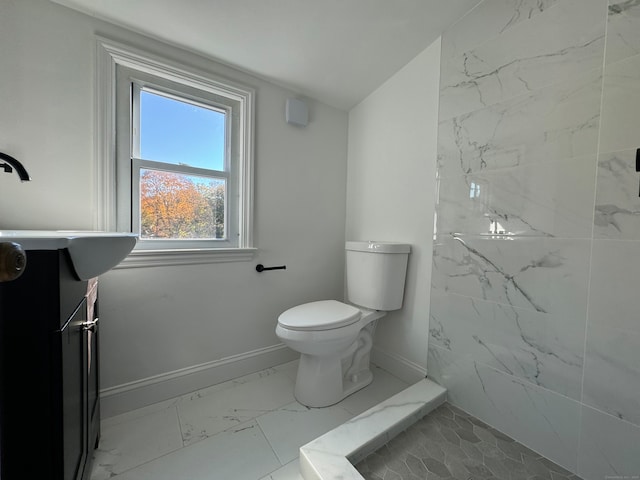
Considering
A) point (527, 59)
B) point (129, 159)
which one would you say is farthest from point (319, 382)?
point (527, 59)

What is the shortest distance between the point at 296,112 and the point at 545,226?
148 centimetres

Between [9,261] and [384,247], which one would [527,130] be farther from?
[9,261]

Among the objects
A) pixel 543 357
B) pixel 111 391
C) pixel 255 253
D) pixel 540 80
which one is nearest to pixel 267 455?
pixel 111 391

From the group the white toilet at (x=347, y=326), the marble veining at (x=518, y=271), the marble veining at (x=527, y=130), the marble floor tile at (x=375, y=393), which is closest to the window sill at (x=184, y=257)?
the white toilet at (x=347, y=326)

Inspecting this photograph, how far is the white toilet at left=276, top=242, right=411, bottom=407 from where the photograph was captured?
132cm

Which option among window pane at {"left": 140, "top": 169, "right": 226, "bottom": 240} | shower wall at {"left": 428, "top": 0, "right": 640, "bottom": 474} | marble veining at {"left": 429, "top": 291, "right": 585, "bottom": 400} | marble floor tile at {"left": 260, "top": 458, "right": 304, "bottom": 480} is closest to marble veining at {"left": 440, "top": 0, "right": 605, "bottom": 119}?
shower wall at {"left": 428, "top": 0, "right": 640, "bottom": 474}

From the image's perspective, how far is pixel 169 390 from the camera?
142 cm

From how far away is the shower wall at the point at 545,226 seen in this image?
36.6 inches

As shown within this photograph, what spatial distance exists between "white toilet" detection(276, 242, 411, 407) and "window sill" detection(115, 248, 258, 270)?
452 millimetres

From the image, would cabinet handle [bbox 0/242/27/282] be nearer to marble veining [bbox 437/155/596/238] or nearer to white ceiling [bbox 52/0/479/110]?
white ceiling [bbox 52/0/479/110]

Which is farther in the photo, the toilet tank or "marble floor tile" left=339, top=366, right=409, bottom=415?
the toilet tank

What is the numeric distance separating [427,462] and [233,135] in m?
1.90

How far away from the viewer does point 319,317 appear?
1.38 meters

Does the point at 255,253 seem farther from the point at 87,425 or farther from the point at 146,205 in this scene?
the point at 87,425
